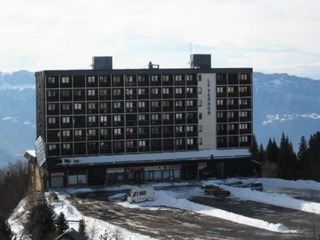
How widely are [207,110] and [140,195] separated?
31.7m

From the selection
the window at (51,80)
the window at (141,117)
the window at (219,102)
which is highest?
the window at (51,80)

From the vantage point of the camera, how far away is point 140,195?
83625mm

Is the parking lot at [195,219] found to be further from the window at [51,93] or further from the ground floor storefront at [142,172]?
the window at [51,93]

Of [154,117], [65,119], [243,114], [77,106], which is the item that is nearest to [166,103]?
[154,117]

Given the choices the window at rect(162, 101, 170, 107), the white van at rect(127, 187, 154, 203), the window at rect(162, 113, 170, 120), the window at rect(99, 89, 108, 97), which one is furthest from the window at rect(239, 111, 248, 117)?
the white van at rect(127, 187, 154, 203)

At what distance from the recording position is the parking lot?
60.8 meters

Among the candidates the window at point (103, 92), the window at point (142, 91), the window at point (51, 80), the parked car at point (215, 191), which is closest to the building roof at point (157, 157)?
the window at point (103, 92)

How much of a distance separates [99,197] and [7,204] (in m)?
13.3

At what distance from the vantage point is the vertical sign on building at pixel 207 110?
11019 centimetres

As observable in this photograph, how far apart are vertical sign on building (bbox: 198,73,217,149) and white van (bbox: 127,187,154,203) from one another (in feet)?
91.7

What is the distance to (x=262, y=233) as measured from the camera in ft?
198

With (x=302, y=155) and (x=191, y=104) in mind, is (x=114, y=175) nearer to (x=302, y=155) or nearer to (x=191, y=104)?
(x=191, y=104)

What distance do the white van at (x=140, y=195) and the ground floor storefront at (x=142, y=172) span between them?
63.5 ft

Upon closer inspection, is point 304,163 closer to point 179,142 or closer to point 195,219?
point 179,142
